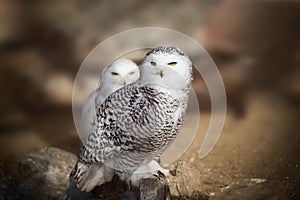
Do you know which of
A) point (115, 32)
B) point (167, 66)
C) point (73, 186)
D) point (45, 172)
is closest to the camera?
point (167, 66)

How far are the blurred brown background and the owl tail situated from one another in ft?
1.10

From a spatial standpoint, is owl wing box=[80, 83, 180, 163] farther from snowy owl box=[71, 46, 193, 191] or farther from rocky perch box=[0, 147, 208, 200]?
rocky perch box=[0, 147, 208, 200]

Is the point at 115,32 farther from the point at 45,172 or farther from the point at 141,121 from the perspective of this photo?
the point at 141,121

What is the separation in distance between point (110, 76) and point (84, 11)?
44cm

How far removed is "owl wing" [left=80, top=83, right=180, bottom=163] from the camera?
1245 mm

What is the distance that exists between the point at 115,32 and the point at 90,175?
64cm

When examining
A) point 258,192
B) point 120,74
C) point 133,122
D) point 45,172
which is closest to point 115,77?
point 120,74

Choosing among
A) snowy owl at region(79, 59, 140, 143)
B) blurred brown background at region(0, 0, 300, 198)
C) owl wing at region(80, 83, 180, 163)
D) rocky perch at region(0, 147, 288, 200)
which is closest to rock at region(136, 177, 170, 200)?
rocky perch at region(0, 147, 288, 200)

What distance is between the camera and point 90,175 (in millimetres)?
1417

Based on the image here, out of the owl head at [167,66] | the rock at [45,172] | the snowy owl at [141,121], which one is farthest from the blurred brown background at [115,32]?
the owl head at [167,66]

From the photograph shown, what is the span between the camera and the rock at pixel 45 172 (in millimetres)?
1520

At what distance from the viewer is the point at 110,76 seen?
1500mm

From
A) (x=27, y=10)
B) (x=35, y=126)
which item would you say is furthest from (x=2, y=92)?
(x=27, y=10)

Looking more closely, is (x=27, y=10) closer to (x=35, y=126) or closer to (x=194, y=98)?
(x=35, y=126)
